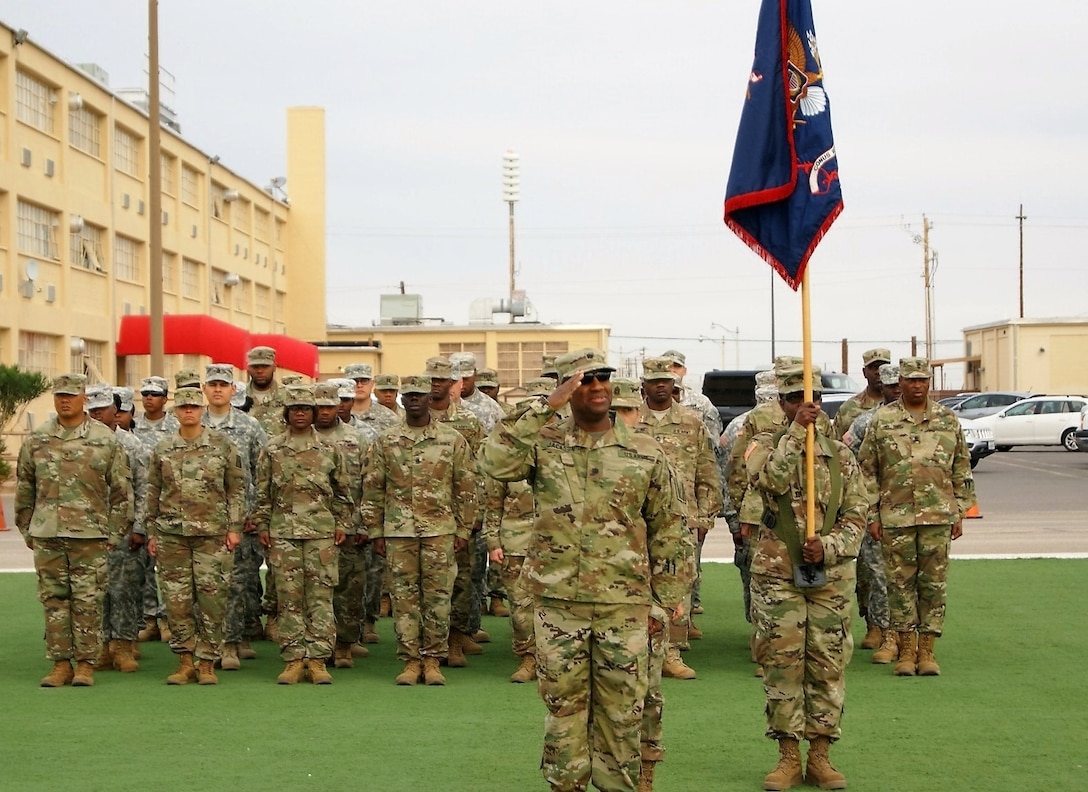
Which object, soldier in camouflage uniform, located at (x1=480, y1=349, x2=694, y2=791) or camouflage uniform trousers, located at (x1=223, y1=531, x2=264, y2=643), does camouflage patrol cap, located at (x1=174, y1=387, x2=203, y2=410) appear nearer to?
camouflage uniform trousers, located at (x1=223, y1=531, x2=264, y2=643)

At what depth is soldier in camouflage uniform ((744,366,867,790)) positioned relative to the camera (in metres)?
7.52

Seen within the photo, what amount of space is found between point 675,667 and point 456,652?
178cm

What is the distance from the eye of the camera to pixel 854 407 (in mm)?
12422

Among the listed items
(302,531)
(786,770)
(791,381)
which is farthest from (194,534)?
(786,770)

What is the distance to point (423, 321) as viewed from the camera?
66.2 metres

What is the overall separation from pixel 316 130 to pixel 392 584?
52.4 metres

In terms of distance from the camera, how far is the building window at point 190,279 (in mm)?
46344

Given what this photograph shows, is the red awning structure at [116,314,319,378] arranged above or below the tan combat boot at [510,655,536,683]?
above

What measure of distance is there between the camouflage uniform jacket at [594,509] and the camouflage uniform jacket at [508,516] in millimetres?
1486

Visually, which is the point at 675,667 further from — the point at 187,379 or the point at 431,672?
the point at 187,379

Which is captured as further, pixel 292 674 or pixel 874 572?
pixel 874 572

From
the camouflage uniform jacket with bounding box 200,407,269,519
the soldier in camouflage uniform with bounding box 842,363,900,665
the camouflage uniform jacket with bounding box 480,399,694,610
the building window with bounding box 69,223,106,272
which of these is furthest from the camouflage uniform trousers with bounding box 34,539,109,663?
the building window with bounding box 69,223,106,272

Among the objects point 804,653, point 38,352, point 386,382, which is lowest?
point 804,653

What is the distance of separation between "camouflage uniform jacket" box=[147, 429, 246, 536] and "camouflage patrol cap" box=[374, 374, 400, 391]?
3233mm
